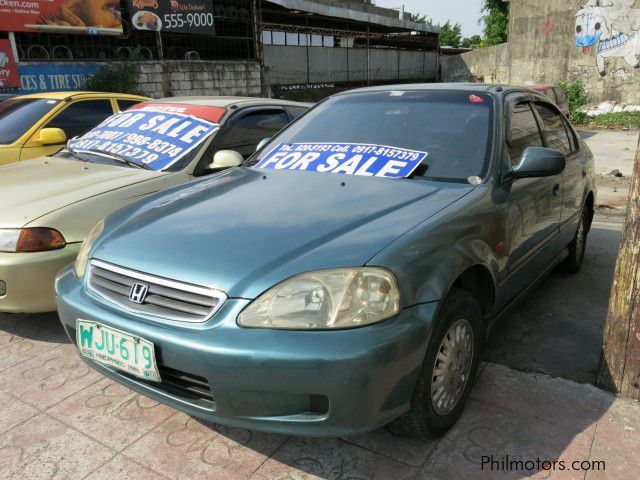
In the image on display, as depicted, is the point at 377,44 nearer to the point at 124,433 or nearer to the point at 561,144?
the point at 561,144

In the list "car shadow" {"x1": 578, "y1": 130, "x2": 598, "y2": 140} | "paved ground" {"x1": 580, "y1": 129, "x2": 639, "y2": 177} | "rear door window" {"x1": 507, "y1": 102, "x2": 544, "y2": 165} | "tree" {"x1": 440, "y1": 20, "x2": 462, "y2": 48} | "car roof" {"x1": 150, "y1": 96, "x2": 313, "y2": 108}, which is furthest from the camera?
"tree" {"x1": 440, "y1": 20, "x2": 462, "y2": 48}

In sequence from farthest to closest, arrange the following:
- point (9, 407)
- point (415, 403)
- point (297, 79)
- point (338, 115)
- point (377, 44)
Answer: point (377, 44)
point (297, 79)
point (338, 115)
point (9, 407)
point (415, 403)

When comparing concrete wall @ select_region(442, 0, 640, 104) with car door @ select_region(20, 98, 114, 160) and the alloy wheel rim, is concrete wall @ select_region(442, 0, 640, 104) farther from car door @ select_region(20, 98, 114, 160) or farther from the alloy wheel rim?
the alloy wheel rim

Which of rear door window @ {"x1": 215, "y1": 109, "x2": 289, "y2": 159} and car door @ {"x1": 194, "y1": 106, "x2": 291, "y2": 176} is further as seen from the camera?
rear door window @ {"x1": 215, "y1": 109, "x2": 289, "y2": 159}

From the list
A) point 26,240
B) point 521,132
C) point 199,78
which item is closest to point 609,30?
point 199,78

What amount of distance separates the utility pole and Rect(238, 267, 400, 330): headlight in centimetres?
132

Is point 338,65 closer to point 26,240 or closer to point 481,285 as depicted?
point 26,240

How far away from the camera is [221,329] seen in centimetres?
188

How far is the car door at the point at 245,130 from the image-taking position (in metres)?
4.16

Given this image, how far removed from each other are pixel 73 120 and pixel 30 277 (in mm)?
3066

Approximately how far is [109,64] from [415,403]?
12876mm

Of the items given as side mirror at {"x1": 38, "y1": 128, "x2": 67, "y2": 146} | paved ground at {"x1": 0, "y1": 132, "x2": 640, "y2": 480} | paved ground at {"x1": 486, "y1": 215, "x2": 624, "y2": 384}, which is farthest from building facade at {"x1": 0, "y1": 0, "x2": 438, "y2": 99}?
paved ground at {"x1": 486, "y1": 215, "x2": 624, "y2": 384}

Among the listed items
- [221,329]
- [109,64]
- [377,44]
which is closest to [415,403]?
[221,329]

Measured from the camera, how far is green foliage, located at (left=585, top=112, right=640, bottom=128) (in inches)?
593
